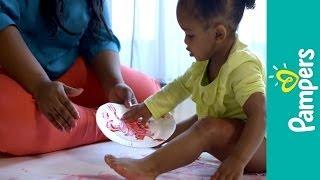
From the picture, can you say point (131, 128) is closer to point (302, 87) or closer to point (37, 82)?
point (37, 82)

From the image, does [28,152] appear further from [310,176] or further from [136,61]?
[136,61]

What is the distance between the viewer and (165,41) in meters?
1.70

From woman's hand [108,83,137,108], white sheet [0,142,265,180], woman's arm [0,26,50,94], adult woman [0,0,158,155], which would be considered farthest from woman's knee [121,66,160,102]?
woman's arm [0,26,50,94]

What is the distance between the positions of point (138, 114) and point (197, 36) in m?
0.24

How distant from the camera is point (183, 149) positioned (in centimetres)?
80

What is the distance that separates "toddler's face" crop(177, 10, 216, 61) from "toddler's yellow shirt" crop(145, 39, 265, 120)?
5 cm

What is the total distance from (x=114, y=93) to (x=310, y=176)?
2.51 ft

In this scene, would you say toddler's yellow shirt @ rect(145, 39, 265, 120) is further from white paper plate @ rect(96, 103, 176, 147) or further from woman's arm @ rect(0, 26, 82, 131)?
woman's arm @ rect(0, 26, 82, 131)

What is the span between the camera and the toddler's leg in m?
0.79

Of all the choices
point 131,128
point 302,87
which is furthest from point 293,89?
point 131,128

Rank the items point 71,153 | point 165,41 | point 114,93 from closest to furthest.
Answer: point 71,153
point 114,93
point 165,41

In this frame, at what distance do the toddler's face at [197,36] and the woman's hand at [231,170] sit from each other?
246mm

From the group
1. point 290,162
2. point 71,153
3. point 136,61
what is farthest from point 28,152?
point 136,61

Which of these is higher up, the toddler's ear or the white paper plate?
the toddler's ear
